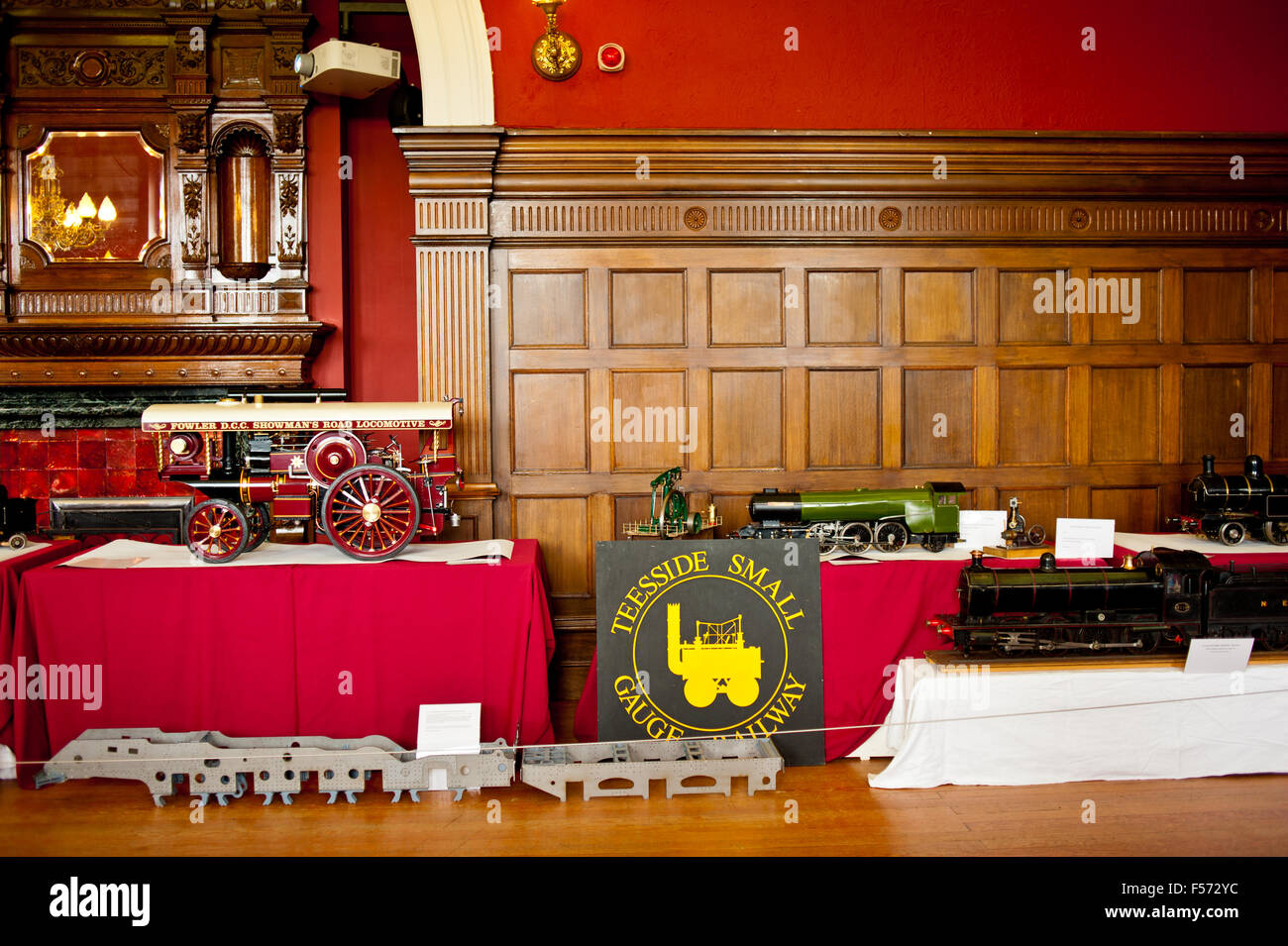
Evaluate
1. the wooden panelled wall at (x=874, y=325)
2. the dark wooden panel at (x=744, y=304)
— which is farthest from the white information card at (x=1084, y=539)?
the dark wooden panel at (x=744, y=304)

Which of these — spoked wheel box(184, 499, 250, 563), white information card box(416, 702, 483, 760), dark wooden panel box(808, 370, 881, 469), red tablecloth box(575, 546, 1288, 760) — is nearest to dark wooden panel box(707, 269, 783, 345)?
dark wooden panel box(808, 370, 881, 469)

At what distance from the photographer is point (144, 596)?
393 centimetres

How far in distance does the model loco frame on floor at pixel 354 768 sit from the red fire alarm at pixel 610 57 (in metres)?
3.65

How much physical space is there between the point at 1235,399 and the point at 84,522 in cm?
716

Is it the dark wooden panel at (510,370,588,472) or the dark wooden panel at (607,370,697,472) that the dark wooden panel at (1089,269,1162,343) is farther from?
the dark wooden panel at (510,370,588,472)

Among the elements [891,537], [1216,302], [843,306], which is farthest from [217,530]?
[1216,302]

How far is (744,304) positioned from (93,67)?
4524 mm

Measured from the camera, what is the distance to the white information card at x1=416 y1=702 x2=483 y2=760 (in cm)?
378

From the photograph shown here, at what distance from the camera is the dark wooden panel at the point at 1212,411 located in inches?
218

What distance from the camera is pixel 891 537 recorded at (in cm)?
450

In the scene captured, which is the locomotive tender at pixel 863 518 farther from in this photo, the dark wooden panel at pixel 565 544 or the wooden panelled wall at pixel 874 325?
the dark wooden panel at pixel 565 544

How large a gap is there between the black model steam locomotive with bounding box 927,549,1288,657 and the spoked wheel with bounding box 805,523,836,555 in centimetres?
72
